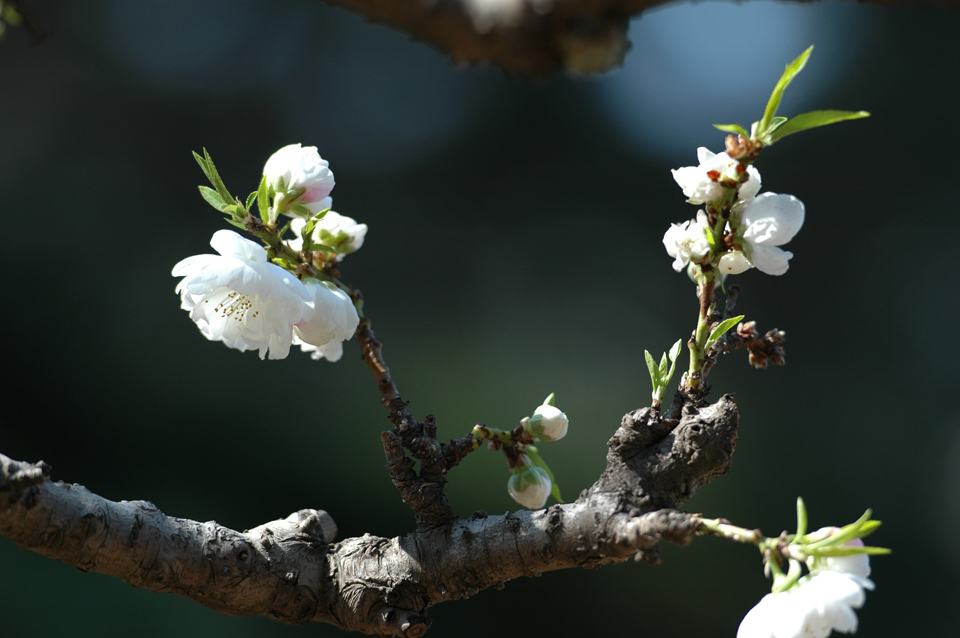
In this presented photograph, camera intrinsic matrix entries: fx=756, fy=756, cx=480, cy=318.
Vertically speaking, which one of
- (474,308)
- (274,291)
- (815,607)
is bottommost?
(815,607)

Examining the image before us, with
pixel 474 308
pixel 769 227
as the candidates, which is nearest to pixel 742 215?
pixel 769 227

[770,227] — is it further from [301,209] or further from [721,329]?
[301,209]

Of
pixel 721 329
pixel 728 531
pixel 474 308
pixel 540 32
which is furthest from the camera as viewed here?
pixel 474 308

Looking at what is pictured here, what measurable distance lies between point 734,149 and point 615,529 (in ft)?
0.82

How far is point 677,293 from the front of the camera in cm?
288

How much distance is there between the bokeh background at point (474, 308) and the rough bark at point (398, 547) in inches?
57.3

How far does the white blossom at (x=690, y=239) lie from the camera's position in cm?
51

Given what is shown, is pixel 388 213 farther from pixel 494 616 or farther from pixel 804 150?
pixel 804 150

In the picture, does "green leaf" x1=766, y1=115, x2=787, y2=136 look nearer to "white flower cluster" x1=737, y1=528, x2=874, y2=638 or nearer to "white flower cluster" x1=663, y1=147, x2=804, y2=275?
"white flower cluster" x1=663, y1=147, x2=804, y2=275

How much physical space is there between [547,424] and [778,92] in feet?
0.87

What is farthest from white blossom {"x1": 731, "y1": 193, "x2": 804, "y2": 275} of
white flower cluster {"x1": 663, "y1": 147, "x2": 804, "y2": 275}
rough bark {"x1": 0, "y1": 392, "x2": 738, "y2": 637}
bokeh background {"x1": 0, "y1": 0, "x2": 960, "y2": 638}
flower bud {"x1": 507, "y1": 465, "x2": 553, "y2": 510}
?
bokeh background {"x1": 0, "y1": 0, "x2": 960, "y2": 638}

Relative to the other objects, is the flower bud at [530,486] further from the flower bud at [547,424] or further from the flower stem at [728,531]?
the flower stem at [728,531]

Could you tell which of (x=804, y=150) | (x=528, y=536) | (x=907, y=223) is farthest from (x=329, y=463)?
(x=907, y=223)

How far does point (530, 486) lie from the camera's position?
55 cm
